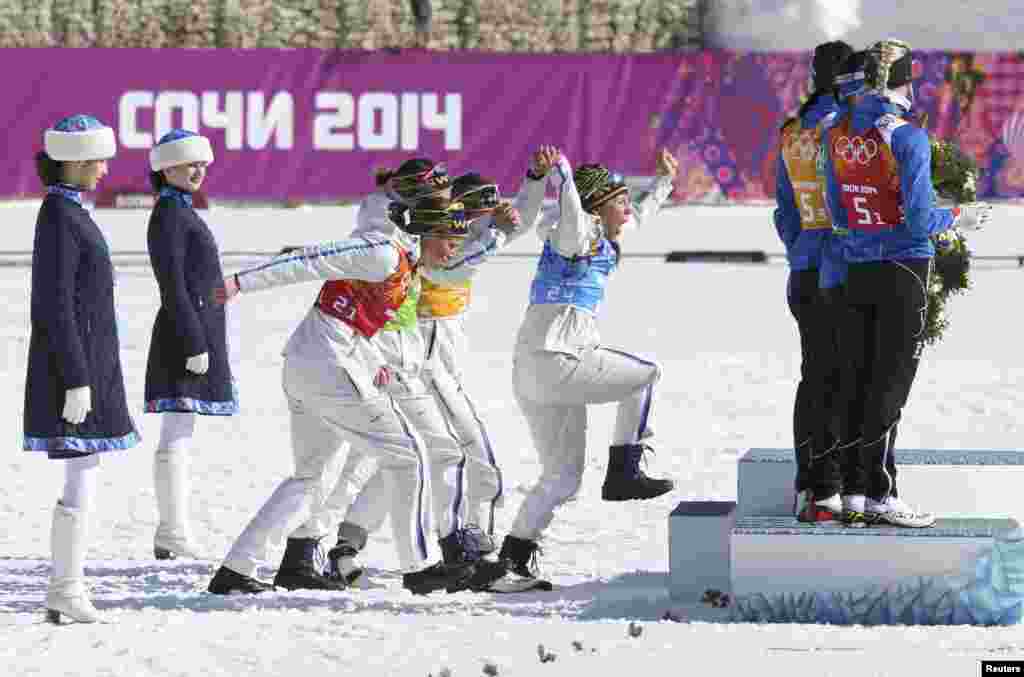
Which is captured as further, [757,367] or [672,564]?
[757,367]

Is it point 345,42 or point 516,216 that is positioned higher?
point 345,42

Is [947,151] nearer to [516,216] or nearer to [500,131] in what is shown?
[516,216]

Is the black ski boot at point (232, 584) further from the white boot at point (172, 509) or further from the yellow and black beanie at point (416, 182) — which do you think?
the yellow and black beanie at point (416, 182)

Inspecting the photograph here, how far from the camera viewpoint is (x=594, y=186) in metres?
10.4

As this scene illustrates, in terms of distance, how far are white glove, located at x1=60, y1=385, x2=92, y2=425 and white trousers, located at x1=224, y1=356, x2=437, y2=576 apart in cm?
90

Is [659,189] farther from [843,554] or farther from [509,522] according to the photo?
[843,554]

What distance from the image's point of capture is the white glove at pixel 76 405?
850cm

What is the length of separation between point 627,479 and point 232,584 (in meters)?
2.34

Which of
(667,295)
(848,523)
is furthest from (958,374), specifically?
(848,523)

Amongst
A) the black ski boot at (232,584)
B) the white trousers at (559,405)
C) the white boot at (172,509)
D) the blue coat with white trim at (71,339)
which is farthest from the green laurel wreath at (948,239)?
the blue coat with white trim at (71,339)

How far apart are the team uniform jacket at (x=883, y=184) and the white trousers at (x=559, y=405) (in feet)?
5.68

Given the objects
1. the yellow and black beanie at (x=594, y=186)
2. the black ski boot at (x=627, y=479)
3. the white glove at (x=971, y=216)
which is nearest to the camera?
the white glove at (x=971, y=216)

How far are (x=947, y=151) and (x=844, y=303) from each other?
1.54 meters

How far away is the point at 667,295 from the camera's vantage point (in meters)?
21.5
